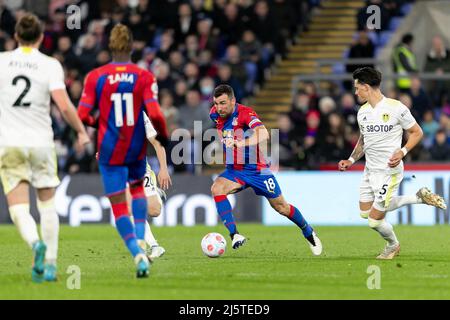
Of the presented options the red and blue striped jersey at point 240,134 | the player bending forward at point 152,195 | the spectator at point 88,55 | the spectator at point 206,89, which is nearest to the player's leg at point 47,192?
the player bending forward at point 152,195

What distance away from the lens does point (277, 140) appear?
23.8 metres

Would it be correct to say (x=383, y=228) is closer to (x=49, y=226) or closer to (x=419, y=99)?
(x=49, y=226)

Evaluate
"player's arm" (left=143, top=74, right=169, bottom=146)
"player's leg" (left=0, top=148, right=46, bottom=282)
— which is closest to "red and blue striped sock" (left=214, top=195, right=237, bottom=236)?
"player's arm" (left=143, top=74, right=169, bottom=146)

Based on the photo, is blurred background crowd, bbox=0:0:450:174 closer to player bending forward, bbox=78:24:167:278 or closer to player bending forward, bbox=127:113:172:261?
player bending forward, bbox=127:113:172:261

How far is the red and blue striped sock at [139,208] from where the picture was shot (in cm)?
1187

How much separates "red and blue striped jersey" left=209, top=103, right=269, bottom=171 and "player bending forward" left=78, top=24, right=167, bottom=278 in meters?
2.84

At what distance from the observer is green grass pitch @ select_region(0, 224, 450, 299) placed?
34.7 ft

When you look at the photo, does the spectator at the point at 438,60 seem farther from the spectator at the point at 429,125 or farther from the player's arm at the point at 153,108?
the player's arm at the point at 153,108

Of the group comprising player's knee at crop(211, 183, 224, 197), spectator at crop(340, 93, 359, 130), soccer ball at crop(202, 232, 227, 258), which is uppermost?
spectator at crop(340, 93, 359, 130)

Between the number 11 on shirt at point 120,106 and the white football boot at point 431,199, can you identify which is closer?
the number 11 on shirt at point 120,106

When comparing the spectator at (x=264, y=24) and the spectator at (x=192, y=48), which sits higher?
the spectator at (x=264, y=24)

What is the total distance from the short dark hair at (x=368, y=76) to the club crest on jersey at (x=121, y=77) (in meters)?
3.57

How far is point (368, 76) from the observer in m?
14.1

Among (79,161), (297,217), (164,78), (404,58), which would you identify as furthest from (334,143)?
(297,217)
